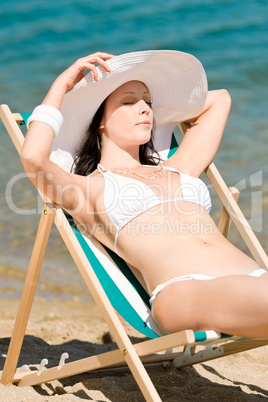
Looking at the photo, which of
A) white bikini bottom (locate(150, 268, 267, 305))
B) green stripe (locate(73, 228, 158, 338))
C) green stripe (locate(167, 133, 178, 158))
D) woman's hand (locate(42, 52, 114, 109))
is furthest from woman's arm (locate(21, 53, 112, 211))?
green stripe (locate(167, 133, 178, 158))

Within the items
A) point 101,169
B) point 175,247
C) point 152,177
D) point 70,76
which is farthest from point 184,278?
point 70,76

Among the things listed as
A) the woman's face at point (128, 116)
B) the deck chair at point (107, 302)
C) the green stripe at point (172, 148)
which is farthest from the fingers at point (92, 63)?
the green stripe at point (172, 148)

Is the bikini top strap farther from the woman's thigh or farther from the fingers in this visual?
the woman's thigh

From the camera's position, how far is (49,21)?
9.43 m

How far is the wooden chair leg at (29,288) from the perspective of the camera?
109 inches

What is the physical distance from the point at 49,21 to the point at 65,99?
678 centimetres

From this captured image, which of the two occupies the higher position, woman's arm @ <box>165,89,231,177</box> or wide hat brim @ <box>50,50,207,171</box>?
wide hat brim @ <box>50,50,207,171</box>

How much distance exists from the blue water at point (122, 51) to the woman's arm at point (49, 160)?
1922 mm

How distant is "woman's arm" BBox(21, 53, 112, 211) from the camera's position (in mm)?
2607

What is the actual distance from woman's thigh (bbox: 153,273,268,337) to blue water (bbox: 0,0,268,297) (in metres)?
2.16

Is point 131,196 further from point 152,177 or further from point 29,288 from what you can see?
point 29,288

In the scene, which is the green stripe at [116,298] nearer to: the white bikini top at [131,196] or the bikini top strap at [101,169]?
the white bikini top at [131,196]

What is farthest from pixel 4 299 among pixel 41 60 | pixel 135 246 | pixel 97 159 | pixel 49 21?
pixel 49 21

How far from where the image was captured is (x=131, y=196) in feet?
9.62
